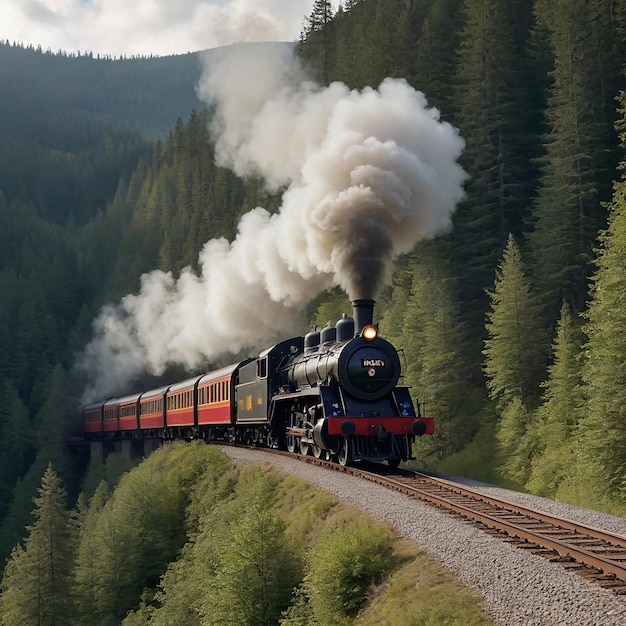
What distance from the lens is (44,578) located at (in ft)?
102

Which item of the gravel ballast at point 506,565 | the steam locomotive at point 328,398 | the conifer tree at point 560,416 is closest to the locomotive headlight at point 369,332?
the steam locomotive at point 328,398

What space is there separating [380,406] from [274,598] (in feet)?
25.5

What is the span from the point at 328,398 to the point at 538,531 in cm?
813

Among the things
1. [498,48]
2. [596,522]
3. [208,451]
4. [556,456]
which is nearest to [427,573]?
[596,522]

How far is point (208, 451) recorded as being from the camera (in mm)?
28844

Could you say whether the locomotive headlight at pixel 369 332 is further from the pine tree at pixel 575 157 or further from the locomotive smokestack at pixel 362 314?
the pine tree at pixel 575 157

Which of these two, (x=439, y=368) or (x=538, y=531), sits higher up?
(x=439, y=368)

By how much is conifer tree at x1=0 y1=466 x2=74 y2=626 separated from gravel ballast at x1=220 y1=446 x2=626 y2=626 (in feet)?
63.6

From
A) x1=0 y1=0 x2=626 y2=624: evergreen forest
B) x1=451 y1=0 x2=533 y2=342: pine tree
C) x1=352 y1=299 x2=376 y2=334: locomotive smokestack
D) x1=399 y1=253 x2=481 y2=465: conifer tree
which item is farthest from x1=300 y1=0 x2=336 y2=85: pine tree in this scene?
x1=352 y1=299 x2=376 y2=334: locomotive smokestack

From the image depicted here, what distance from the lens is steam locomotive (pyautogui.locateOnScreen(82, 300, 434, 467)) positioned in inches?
741

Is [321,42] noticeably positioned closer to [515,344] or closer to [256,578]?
[515,344]

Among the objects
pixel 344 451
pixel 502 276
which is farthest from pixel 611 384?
pixel 502 276

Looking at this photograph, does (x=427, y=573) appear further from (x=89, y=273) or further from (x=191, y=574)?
(x=89, y=273)

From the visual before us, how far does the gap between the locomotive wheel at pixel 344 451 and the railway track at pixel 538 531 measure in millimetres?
1538
